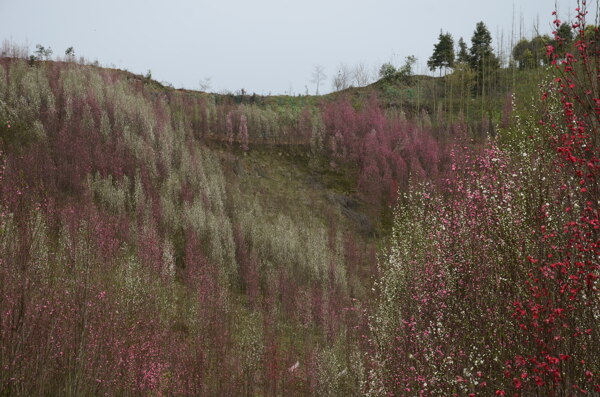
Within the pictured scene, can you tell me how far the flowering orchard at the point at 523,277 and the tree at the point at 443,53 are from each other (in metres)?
48.4

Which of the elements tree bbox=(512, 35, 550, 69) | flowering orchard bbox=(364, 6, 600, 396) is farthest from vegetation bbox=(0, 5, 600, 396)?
tree bbox=(512, 35, 550, 69)

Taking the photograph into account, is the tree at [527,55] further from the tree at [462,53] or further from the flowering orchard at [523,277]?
the flowering orchard at [523,277]

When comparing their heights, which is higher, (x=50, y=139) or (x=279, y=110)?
(x=279, y=110)

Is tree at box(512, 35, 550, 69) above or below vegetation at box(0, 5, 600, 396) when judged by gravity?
above

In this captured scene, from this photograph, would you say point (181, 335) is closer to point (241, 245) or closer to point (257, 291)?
point (257, 291)

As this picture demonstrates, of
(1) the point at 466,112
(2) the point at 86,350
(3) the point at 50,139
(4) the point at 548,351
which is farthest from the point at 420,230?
(1) the point at 466,112

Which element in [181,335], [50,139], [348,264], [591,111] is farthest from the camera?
[348,264]

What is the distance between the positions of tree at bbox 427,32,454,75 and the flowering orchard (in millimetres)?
48373

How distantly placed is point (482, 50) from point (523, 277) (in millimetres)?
51064

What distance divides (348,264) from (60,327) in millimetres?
18337

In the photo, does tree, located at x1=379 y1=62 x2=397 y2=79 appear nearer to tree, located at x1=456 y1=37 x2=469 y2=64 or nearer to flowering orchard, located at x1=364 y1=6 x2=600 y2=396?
tree, located at x1=456 y1=37 x2=469 y2=64

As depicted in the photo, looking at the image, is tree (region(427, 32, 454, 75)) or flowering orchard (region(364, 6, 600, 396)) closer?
flowering orchard (region(364, 6, 600, 396))

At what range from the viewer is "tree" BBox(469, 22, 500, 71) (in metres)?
49.3

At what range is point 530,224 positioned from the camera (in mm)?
5840
